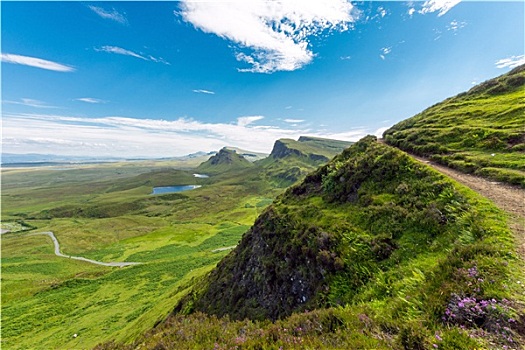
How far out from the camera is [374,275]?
12484 millimetres

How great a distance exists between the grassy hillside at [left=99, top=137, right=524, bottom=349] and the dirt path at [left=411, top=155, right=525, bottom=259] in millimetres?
526

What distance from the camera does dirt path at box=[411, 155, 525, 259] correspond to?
35.5 ft

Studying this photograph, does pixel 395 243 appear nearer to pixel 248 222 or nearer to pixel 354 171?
pixel 354 171

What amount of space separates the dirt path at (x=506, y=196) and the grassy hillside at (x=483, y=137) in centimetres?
99

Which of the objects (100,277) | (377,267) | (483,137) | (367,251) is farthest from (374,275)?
(100,277)

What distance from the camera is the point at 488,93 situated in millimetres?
40219

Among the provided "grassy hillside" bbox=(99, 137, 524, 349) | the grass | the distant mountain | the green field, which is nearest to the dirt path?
"grassy hillside" bbox=(99, 137, 524, 349)

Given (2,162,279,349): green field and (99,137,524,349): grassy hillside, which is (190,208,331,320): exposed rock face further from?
(2,162,279,349): green field

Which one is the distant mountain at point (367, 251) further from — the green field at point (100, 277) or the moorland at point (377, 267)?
the green field at point (100, 277)

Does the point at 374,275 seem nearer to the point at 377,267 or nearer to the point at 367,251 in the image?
the point at 377,267

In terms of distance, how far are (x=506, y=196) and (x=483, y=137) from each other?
1465cm

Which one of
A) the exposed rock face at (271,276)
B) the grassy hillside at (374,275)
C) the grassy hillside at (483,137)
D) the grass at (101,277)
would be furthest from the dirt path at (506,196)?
the grass at (101,277)

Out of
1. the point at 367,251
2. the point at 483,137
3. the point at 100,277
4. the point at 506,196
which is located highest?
the point at 483,137

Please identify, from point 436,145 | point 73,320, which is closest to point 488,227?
point 436,145
